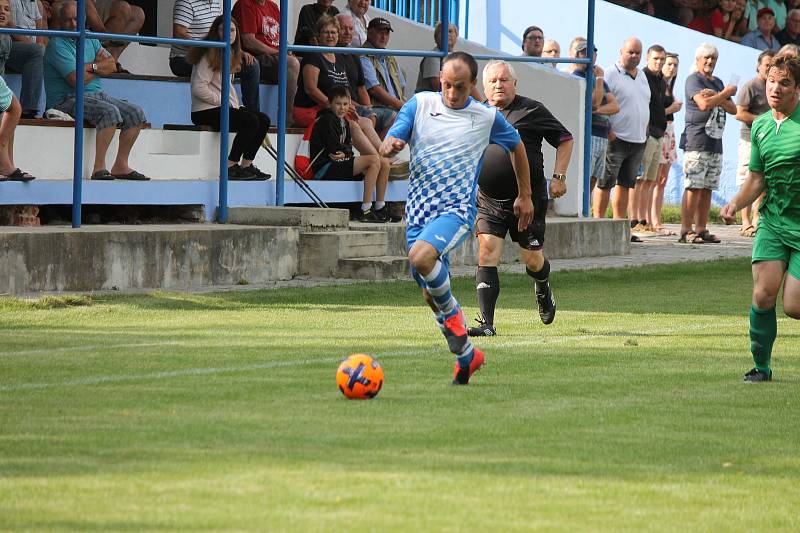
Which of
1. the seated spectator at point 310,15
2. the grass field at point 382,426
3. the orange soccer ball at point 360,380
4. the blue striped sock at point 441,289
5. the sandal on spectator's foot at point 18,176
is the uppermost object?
the seated spectator at point 310,15

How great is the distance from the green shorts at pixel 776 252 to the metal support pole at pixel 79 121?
7063 mm

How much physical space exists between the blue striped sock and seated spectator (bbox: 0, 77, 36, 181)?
20.1ft

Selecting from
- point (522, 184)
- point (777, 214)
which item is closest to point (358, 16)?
point (522, 184)

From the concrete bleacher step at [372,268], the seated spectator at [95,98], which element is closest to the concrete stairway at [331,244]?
the concrete bleacher step at [372,268]

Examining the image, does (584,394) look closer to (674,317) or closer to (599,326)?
(599,326)

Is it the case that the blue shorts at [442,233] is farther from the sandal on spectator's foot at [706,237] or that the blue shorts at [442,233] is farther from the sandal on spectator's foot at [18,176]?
the sandal on spectator's foot at [706,237]

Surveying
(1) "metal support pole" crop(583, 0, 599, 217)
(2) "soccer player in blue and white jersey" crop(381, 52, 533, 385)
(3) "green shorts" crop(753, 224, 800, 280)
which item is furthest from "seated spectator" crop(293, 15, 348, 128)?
(3) "green shorts" crop(753, 224, 800, 280)

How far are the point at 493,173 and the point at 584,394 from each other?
11.6 feet

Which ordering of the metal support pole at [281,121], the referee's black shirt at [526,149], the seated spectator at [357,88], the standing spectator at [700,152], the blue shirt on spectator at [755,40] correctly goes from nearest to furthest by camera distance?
the referee's black shirt at [526,149], the metal support pole at [281,121], the seated spectator at [357,88], the standing spectator at [700,152], the blue shirt on spectator at [755,40]

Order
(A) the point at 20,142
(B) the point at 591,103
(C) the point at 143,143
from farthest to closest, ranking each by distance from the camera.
A: (B) the point at 591,103 < (C) the point at 143,143 < (A) the point at 20,142

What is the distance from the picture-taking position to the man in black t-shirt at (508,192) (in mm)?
11227

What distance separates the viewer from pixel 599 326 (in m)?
11.8

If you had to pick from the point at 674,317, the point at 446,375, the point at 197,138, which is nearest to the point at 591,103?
the point at 197,138

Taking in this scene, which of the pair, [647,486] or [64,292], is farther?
[64,292]
